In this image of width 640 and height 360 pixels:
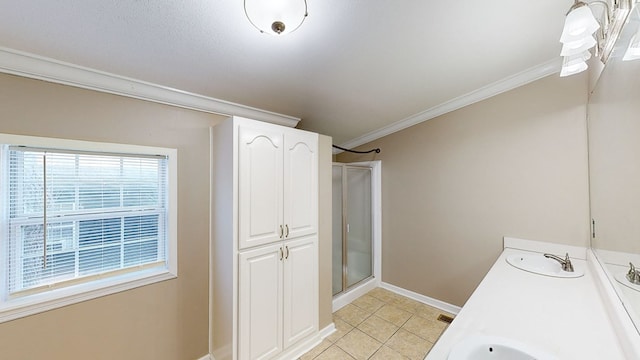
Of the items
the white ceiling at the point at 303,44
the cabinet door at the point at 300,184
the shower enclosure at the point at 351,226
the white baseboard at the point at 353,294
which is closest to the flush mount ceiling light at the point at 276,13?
the white ceiling at the point at 303,44

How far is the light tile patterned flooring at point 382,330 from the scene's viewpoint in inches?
79.4

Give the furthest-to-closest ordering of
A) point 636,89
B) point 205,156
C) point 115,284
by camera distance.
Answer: point 205,156 → point 115,284 → point 636,89

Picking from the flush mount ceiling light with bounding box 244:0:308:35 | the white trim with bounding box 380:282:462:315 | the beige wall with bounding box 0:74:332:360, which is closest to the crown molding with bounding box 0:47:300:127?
the beige wall with bounding box 0:74:332:360

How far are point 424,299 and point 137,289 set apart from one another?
2846 mm

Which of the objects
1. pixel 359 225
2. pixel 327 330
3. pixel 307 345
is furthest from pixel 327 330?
pixel 359 225

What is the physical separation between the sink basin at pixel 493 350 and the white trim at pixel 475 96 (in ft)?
7.33

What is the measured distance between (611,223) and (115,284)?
2978 mm

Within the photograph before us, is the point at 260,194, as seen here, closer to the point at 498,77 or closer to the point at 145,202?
the point at 145,202

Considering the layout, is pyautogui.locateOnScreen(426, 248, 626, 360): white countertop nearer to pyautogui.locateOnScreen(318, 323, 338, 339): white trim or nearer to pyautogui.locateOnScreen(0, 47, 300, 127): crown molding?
pyautogui.locateOnScreen(318, 323, 338, 339): white trim

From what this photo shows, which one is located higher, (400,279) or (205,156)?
(205,156)

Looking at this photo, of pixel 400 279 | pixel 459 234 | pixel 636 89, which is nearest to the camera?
pixel 636 89

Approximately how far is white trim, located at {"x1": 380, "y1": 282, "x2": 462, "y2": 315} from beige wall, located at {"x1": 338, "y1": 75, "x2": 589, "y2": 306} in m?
0.06

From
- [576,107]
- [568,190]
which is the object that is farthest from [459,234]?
[576,107]

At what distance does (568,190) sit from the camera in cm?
198
